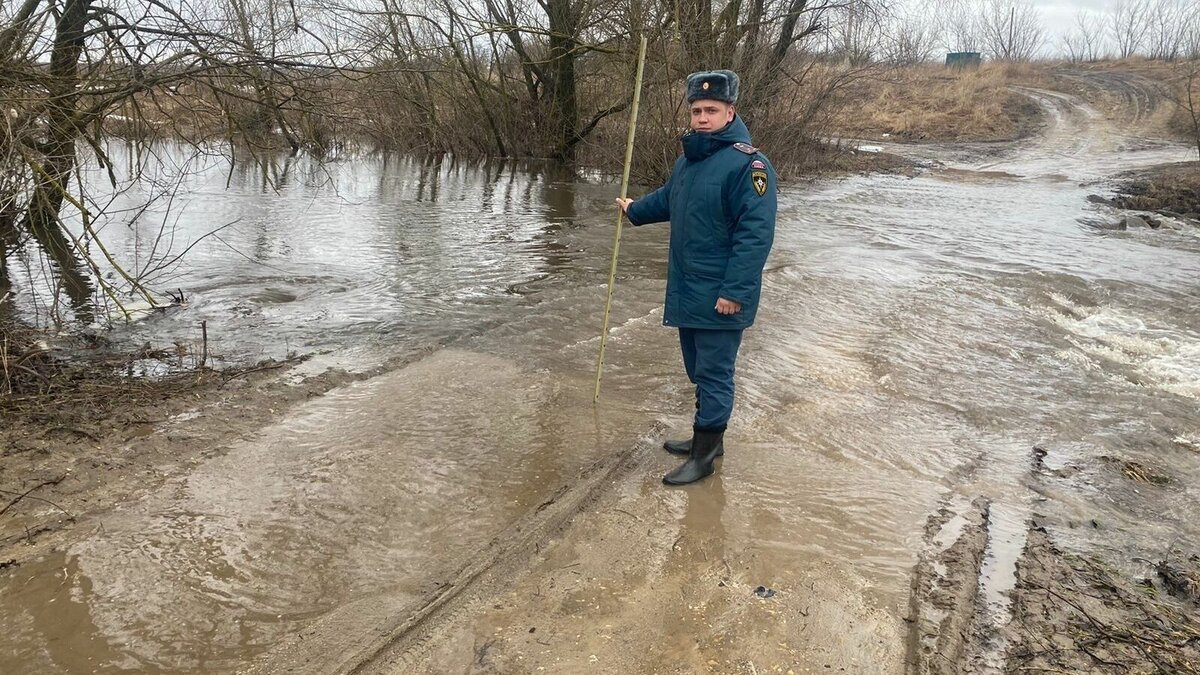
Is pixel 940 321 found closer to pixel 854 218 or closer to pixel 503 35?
pixel 854 218

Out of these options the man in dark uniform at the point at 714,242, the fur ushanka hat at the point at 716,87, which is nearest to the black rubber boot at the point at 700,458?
the man in dark uniform at the point at 714,242

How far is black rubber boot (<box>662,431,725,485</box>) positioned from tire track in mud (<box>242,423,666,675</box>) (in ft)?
2.08

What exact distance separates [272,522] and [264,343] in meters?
2.85

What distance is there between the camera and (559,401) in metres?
4.97

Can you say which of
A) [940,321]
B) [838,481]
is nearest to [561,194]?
[940,321]

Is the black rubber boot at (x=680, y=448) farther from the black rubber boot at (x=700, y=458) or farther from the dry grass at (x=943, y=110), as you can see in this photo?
the dry grass at (x=943, y=110)

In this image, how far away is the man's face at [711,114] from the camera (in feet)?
12.1

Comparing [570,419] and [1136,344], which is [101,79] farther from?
[1136,344]

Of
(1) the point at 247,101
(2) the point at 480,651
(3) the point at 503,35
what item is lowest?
(2) the point at 480,651

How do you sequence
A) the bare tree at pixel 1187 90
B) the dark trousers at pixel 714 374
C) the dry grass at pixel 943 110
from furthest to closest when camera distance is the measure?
the dry grass at pixel 943 110, the bare tree at pixel 1187 90, the dark trousers at pixel 714 374

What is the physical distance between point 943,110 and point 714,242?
40.8 meters

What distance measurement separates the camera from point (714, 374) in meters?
3.94

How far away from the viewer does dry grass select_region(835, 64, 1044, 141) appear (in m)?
35.6

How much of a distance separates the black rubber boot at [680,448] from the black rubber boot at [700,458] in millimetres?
184
